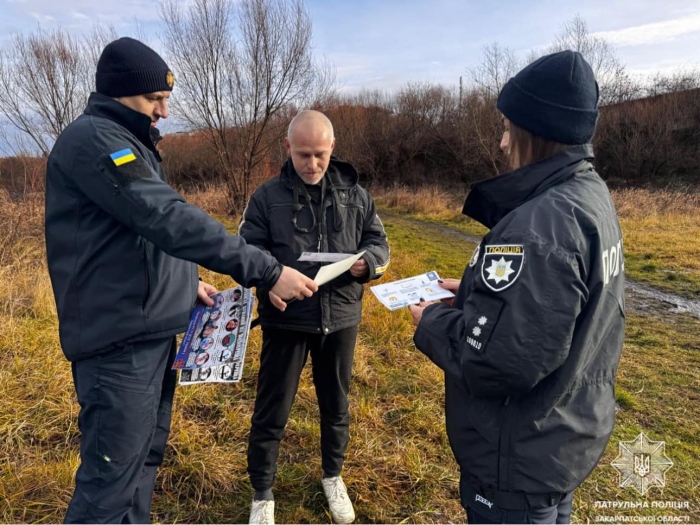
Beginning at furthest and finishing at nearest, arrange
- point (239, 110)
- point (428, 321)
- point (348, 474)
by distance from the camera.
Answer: point (239, 110) → point (348, 474) → point (428, 321)

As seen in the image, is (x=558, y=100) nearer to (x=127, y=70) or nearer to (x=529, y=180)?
(x=529, y=180)

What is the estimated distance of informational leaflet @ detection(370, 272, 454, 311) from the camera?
6.07 ft

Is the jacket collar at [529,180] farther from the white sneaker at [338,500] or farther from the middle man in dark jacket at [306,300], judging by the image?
the white sneaker at [338,500]

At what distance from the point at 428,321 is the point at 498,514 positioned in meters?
0.67

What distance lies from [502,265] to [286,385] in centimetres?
147

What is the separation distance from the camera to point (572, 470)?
137cm

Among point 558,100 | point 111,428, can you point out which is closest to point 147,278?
point 111,428

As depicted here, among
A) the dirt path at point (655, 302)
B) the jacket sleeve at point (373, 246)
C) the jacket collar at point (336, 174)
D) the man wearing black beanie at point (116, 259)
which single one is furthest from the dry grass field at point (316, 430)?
the jacket collar at point (336, 174)

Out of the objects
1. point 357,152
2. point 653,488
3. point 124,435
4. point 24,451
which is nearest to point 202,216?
point 124,435

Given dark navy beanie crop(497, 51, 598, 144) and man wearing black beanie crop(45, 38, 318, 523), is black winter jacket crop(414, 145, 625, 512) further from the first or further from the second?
man wearing black beanie crop(45, 38, 318, 523)

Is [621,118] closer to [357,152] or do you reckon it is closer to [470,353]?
[357,152]

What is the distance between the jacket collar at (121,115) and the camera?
1705 mm

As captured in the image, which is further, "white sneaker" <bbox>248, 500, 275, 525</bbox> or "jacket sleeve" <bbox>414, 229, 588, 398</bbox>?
"white sneaker" <bbox>248, 500, 275, 525</bbox>

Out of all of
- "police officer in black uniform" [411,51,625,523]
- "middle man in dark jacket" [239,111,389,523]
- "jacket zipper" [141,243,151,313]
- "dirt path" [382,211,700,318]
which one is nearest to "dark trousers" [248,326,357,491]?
"middle man in dark jacket" [239,111,389,523]
